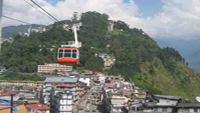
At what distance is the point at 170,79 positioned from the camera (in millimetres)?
50344

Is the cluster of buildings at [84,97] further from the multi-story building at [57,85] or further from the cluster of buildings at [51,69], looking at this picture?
the cluster of buildings at [51,69]

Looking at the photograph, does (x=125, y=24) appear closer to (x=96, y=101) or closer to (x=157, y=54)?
(x=157, y=54)

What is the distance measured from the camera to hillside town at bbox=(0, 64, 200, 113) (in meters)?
13.4

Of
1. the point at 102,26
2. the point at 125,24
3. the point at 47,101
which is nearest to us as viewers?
the point at 47,101

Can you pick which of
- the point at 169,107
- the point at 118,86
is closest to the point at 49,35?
the point at 118,86

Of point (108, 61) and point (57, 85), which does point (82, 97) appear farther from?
point (108, 61)

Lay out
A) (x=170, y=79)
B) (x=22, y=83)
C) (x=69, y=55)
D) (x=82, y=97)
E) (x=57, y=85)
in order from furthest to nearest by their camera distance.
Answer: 1. (x=170, y=79)
2. (x=22, y=83)
3. (x=82, y=97)
4. (x=57, y=85)
5. (x=69, y=55)

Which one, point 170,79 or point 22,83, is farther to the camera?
point 170,79

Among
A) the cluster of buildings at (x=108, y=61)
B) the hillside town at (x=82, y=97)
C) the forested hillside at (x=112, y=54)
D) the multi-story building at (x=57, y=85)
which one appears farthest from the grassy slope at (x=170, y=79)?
the multi-story building at (x=57, y=85)

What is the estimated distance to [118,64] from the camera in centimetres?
4441

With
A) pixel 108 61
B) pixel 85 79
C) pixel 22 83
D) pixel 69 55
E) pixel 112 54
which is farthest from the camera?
pixel 112 54

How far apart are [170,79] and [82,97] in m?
23.6

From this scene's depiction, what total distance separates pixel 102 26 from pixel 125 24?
9128 millimetres

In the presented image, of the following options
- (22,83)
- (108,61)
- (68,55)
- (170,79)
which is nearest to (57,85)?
(22,83)
